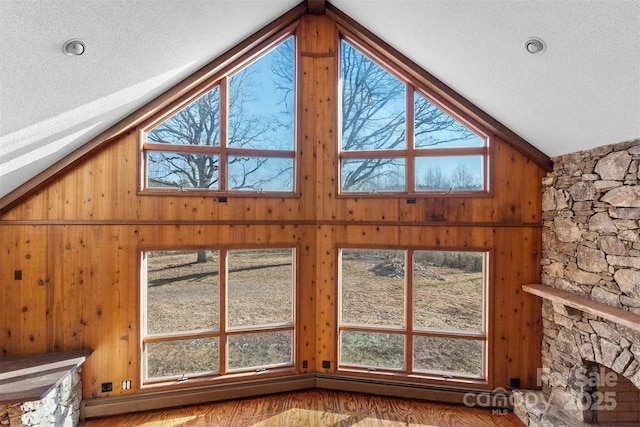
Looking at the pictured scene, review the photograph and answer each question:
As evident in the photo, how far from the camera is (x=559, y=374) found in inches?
139

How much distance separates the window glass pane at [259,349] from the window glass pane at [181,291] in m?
0.40

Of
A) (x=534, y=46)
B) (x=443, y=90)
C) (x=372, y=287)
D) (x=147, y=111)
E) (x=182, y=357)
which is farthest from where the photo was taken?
(x=372, y=287)

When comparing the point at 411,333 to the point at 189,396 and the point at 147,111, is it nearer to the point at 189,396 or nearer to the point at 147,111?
the point at 189,396

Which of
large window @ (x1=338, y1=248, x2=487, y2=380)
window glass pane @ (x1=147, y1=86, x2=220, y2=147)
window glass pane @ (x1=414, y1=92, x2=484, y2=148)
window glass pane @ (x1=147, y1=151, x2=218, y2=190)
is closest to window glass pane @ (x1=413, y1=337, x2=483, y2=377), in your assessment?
large window @ (x1=338, y1=248, x2=487, y2=380)

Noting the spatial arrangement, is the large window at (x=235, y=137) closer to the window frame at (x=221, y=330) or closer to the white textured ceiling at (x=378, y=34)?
the white textured ceiling at (x=378, y=34)

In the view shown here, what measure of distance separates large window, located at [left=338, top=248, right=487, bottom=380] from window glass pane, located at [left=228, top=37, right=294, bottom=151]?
5.99ft

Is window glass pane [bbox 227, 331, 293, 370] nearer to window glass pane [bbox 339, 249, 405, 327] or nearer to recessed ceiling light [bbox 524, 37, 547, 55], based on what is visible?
window glass pane [bbox 339, 249, 405, 327]

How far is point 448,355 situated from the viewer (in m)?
4.03

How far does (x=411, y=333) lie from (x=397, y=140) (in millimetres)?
2524

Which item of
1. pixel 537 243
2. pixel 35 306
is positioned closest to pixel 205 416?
pixel 35 306

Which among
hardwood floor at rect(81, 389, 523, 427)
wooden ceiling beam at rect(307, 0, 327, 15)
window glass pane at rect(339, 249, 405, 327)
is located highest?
wooden ceiling beam at rect(307, 0, 327, 15)

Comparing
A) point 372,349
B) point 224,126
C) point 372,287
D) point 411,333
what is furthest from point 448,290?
point 224,126

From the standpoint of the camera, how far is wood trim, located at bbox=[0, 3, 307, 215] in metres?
3.35

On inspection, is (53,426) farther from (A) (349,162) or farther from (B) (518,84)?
(B) (518,84)
